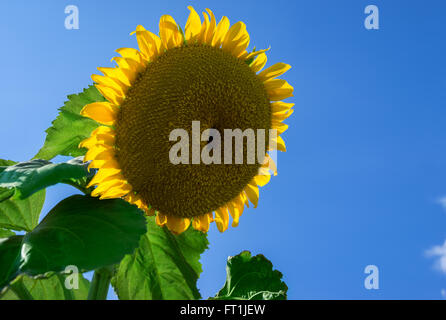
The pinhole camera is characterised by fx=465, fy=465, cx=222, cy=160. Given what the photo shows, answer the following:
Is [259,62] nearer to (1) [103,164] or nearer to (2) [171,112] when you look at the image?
(2) [171,112]

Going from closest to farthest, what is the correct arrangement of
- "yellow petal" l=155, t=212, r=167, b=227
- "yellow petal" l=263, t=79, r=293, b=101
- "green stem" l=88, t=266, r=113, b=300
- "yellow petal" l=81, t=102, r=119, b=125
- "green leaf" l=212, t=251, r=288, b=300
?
1. "green stem" l=88, t=266, r=113, b=300
2. "yellow petal" l=81, t=102, r=119, b=125
3. "yellow petal" l=155, t=212, r=167, b=227
4. "yellow petal" l=263, t=79, r=293, b=101
5. "green leaf" l=212, t=251, r=288, b=300

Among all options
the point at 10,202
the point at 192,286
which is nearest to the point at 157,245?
the point at 192,286

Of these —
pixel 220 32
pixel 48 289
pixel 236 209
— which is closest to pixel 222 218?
pixel 236 209

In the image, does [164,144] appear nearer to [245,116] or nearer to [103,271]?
[245,116]

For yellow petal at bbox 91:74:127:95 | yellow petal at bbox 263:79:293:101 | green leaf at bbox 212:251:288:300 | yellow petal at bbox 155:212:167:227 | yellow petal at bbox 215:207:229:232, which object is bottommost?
green leaf at bbox 212:251:288:300

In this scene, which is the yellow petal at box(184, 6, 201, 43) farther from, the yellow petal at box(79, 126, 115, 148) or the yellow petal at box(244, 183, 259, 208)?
the yellow petal at box(244, 183, 259, 208)

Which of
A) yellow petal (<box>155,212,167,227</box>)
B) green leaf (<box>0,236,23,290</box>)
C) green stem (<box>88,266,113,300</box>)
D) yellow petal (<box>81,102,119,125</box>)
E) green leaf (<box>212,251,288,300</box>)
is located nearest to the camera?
green leaf (<box>0,236,23,290</box>)

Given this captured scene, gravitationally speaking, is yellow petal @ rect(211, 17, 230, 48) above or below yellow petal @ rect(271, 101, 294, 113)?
above

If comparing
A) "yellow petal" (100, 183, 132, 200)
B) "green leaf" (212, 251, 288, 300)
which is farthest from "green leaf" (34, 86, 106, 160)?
"green leaf" (212, 251, 288, 300)
